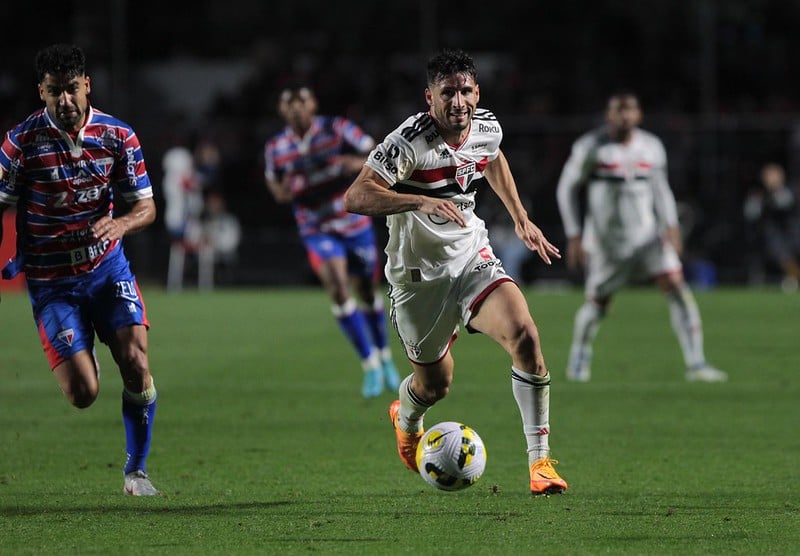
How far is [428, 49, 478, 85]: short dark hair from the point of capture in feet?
23.4

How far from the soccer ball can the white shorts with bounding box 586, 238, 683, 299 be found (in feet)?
19.9

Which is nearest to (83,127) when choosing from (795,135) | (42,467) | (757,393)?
(42,467)

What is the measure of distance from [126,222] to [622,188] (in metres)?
6.72

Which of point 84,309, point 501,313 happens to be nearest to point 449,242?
point 501,313

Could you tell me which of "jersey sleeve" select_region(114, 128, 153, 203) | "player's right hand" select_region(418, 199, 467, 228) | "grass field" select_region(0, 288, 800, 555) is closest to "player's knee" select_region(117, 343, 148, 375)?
"grass field" select_region(0, 288, 800, 555)

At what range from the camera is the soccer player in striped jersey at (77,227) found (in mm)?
7145

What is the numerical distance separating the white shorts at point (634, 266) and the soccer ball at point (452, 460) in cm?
605

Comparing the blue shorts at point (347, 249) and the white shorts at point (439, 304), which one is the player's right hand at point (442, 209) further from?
the blue shorts at point (347, 249)

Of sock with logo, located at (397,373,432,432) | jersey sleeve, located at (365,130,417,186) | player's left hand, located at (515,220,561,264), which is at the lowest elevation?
sock with logo, located at (397,373,432,432)

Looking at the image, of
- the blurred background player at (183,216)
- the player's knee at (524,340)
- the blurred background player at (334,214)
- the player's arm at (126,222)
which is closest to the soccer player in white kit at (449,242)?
the player's knee at (524,340)

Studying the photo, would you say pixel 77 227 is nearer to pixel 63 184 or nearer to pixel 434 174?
pixel 63 184

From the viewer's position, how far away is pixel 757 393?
11922 mm

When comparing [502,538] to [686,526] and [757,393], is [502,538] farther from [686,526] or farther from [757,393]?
[757,393]

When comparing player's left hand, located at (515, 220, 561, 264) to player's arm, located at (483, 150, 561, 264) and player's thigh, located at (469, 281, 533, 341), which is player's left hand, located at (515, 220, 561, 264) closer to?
player's arm, located at (483, 150, 561, 264)
